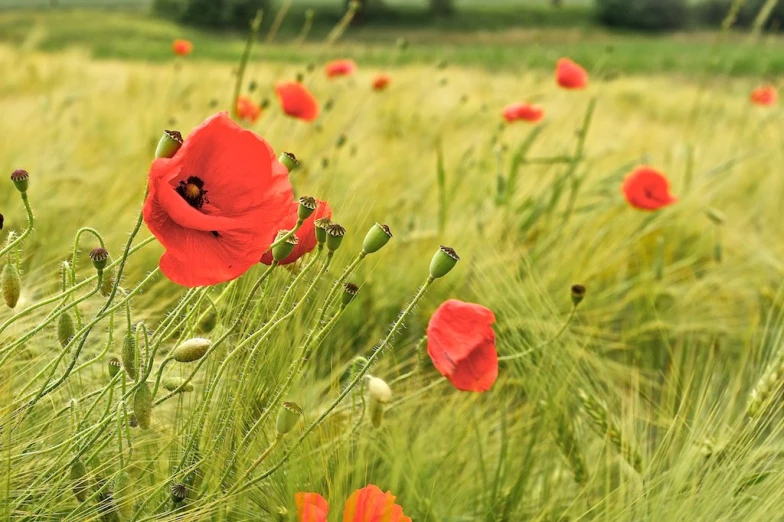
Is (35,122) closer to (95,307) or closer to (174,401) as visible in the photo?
(95,307)

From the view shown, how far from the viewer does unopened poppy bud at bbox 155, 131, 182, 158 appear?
1.85 feet

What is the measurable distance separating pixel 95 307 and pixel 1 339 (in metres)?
0.16

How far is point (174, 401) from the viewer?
2.56 feet

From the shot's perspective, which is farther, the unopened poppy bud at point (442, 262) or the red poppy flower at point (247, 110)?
the red poppy flower at point (247, 110)

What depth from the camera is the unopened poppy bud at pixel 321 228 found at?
0.59 meters

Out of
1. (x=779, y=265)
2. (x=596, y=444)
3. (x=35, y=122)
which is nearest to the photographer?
(x=596, y=444)

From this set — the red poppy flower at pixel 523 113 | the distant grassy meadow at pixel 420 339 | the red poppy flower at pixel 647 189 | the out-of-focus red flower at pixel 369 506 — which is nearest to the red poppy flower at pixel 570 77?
the distant grassy meadow at pixel 420 339

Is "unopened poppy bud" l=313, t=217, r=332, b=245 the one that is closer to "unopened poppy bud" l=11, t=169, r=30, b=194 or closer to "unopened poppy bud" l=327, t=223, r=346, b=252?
"unopened poppy bud" l=327, t=223, r=346, b=252

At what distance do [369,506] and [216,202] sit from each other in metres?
0.27

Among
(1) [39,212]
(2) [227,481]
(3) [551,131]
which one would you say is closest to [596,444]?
(2) [227,481]

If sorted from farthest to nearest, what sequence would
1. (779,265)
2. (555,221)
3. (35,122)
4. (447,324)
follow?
(35,122), (555,221), (779,265), (447,324)

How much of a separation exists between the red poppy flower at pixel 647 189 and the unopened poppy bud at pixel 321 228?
948 millimetres

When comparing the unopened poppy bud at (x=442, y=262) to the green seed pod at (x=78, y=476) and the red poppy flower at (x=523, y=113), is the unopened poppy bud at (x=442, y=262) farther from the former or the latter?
the red poppy flower at (x=523, y=113)

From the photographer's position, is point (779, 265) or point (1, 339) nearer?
point (1, 339)
